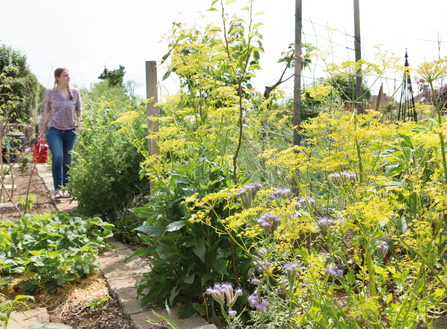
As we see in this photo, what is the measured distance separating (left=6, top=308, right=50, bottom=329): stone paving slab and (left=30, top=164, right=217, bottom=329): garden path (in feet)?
1.43

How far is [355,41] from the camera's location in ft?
11.6

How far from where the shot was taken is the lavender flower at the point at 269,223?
1.52 meters

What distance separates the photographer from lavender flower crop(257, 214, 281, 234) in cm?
152

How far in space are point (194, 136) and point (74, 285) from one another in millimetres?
1421

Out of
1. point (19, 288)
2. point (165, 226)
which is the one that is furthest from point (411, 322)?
point (19, 288)

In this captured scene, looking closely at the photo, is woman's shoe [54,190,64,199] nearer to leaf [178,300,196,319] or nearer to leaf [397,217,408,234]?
leaf [178,300,196,319]

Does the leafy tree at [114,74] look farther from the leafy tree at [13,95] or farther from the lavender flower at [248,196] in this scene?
the lavender flower at [248,196]

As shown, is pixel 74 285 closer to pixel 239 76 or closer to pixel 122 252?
pixel 122 252

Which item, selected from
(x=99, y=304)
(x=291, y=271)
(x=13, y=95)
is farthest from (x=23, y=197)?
(x=291, y=271)

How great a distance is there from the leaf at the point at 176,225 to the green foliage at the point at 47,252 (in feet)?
3.12

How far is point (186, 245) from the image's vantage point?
1.92 m

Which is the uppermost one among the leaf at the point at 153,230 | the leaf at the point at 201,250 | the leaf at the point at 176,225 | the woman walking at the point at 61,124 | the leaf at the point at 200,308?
the woman walking at the point at 61,124

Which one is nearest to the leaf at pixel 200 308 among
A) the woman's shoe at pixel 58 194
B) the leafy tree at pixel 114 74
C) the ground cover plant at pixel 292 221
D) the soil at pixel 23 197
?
the ground cover plant at pixel 292 221

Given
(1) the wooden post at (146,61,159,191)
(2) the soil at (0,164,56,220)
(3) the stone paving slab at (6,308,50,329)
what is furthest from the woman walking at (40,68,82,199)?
(3) the stone paving slab at (6,308,50,329)
